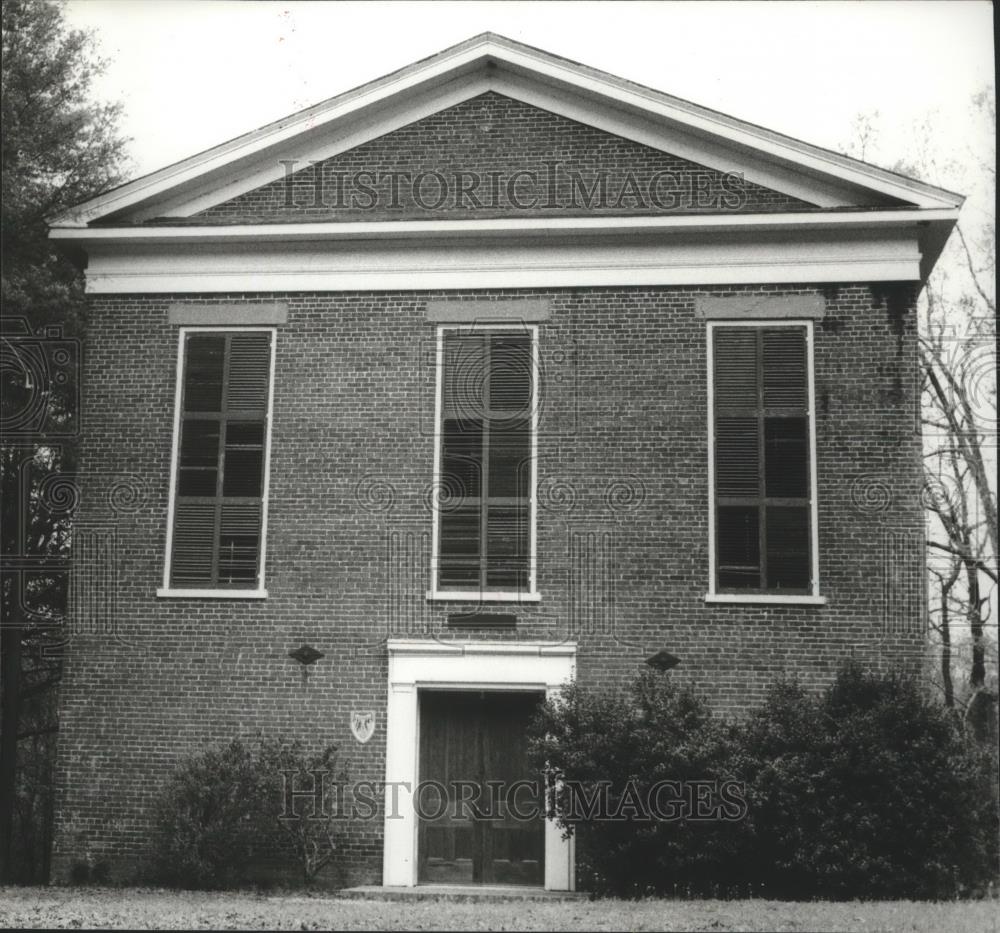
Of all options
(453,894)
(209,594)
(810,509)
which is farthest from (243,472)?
(810,509)

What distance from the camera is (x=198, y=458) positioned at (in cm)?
1417

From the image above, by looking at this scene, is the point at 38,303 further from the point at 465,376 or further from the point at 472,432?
the point at 472,432

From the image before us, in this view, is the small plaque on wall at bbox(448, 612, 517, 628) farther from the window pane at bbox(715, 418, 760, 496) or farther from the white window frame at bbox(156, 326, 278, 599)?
the window pane at bbox(715, 418, 760, 496)

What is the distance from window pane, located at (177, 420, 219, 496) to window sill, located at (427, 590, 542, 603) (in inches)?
108

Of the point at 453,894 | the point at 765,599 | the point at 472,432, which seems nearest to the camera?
the point at 453,894

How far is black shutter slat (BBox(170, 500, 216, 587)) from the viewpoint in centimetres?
1402

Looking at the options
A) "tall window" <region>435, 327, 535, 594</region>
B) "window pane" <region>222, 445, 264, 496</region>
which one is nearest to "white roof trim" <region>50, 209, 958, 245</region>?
"tall window" <region>435, 327, 535, 594</region>

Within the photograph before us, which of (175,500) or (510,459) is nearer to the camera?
(510,459)

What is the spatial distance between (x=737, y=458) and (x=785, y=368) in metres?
1.13

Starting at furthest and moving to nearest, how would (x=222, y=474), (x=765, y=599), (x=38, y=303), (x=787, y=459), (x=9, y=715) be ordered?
(x=9, y=715) < (x=38, y=303) < (x=222, y=474) < (x=787, y=459) < (x=765, y=599)

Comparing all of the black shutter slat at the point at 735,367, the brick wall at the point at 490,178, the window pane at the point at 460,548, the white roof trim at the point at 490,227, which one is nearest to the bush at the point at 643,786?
the window pane at the point at 460,548

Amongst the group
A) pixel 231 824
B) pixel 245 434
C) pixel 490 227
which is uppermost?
pixel 490 227

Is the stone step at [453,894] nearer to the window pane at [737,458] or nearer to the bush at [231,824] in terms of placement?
the bush at [231,824]

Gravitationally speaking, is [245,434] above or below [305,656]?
above
